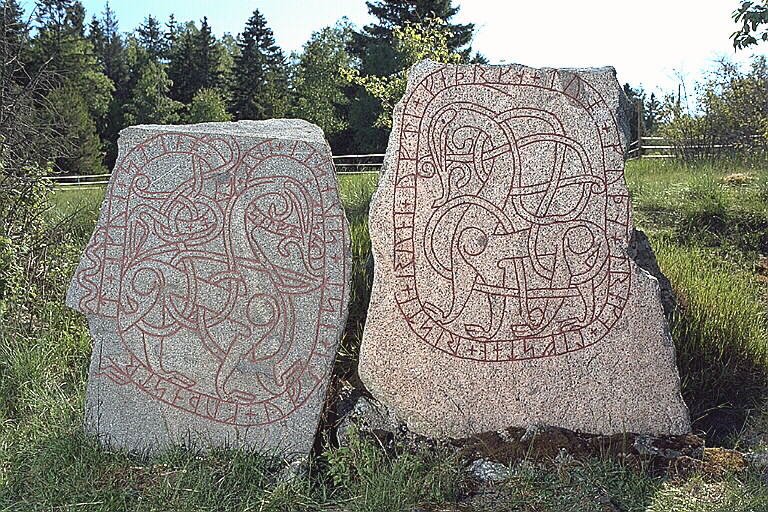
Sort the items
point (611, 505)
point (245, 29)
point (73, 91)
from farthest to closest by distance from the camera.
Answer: point (245, 29) → point (73, 91) → point (611, 505)

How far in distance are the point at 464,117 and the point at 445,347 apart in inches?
39.8

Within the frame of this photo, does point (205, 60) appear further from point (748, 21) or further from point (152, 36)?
point (748, 21)

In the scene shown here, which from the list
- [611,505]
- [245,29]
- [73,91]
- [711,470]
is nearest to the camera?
[611,505]

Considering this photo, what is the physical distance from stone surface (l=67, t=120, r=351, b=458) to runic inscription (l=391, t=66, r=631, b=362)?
0.36m

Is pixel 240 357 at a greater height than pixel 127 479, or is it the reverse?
pixel 240 357

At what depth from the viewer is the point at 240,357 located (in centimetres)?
348

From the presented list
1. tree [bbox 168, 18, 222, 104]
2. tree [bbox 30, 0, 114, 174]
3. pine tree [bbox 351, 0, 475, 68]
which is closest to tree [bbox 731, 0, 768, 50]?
tree [bbox 30, 0, 114, 174]

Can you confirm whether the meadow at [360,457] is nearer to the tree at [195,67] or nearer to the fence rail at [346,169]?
the fence rail at [346,169]

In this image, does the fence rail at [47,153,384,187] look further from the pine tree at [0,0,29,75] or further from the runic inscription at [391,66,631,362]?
the pine tree at [0,0,29,75]

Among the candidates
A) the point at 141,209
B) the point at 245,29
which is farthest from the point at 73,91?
the point at 141,209

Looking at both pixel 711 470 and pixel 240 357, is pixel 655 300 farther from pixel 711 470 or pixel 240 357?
pixel 240 357

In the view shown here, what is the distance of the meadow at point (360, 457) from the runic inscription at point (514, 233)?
0.56 metres

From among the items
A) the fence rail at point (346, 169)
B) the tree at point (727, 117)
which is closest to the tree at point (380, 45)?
the fence rail at point (346, 169)

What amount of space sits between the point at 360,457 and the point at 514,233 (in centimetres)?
116
